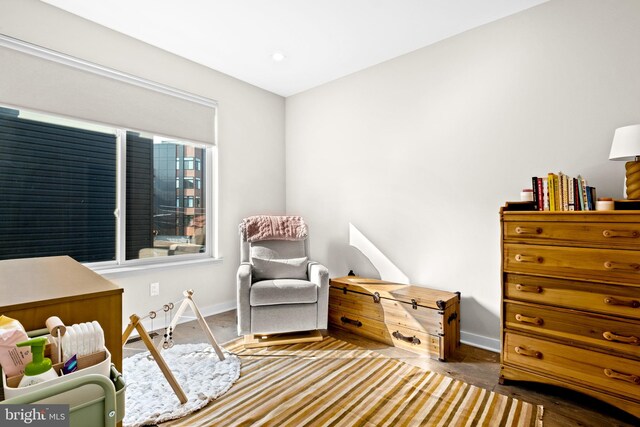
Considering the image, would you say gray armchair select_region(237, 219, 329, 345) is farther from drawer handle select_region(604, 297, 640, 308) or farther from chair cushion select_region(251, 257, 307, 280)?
drawer handle select_region(604, 297, 640, 308)

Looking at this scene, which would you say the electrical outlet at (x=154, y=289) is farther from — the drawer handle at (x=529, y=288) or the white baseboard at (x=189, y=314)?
the drawer handle at (x=529, y=288)

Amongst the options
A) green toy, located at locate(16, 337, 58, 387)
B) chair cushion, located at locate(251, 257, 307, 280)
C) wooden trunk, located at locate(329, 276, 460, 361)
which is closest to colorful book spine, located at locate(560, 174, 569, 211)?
wooden trunk, located at locate(329, 276, 460, 361)

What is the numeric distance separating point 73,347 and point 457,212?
2.62 meters

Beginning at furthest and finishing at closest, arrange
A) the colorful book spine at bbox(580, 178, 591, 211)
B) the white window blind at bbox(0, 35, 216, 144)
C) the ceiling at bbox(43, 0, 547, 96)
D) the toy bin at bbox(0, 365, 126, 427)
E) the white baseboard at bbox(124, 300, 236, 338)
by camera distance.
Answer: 1. the white baseboard at bbox(124, 300, 236, 338)
2. the ceiling at bbox(43, 0, 547, 96)
3. the white window blind at bbox(0, 35, 216, 144)
4. the colorful book spine at bbox(580, 178, 591, 211)
5. the toy bin at bbox(0, 365, 126, 427)

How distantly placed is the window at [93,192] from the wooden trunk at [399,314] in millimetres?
1621

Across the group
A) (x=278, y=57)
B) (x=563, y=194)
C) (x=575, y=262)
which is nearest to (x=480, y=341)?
(x=575, y=262)

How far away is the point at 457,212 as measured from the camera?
8.98ft

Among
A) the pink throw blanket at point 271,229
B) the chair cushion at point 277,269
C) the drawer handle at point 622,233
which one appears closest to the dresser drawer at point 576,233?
the drawer handle at point 622,233

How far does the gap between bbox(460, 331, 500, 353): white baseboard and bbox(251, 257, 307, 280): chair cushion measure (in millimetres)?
1444

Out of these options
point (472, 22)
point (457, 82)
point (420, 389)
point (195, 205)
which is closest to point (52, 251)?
point (195, 205)

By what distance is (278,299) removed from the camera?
8.73 ft

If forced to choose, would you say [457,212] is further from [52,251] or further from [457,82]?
[52,251]

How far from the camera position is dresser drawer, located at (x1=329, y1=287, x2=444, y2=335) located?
245 centimetres

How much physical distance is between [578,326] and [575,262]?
35 centimetres
